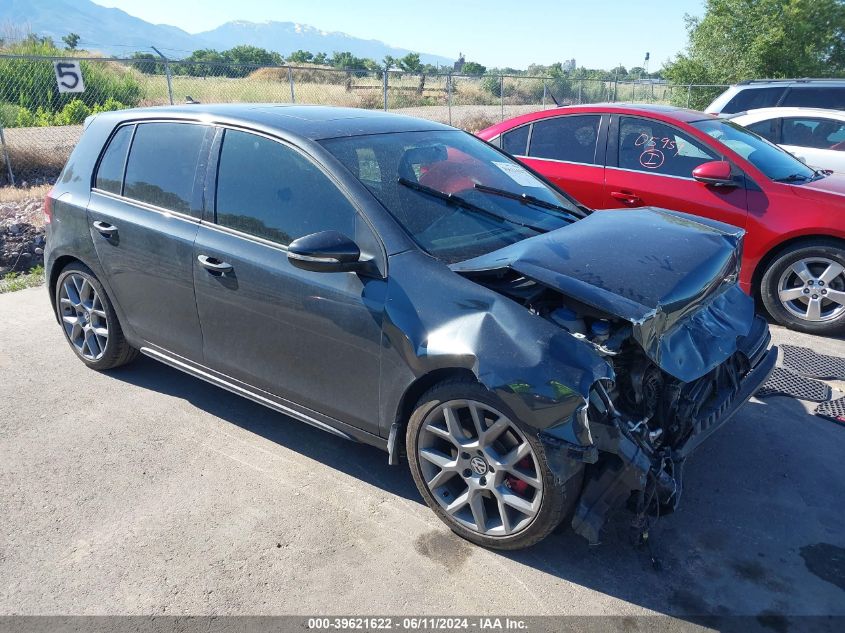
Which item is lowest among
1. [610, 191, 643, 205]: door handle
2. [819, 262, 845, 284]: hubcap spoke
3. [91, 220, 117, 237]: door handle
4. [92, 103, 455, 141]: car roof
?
[819, 262, 845, 284]: hubcap spoke

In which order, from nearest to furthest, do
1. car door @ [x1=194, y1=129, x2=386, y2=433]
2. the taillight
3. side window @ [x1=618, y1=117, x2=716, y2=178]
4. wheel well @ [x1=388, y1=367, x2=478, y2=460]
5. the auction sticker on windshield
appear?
wheel well @ [x1=388, y1=367, x2=478, y2=460], car door @ [x1=194, y1=129, x2=386, y2=433], the auction sticker on windshield, the taillight, side window @ [x1=618, y1=117, x2=716, y2=178]

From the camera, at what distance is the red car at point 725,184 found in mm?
5336

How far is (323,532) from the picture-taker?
310 cm

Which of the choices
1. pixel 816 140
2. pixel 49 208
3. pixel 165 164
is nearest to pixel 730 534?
pixel 165 164

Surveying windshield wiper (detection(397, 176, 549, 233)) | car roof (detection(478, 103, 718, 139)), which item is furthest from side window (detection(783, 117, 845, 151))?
windshield wiper (detection(397, 176, 549, 233))

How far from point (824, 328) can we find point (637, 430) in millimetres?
3481

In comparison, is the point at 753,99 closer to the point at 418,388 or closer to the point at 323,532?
the point at 418,388

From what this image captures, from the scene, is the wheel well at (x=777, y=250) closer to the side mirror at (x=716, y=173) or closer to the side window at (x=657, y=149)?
the side mirror at (x=716, y=173)

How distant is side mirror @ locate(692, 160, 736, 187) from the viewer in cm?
552

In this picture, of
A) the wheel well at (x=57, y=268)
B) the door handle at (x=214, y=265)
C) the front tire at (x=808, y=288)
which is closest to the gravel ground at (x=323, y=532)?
the wheel well at (x=57, y=268)

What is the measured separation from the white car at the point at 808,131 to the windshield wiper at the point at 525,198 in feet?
18.3

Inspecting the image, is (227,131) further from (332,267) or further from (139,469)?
(139,469)

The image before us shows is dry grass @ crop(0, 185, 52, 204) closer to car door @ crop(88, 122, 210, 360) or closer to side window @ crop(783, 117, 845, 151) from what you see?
car door @ crop(88, 122, 210, 360)

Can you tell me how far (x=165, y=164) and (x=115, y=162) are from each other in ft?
1.79
